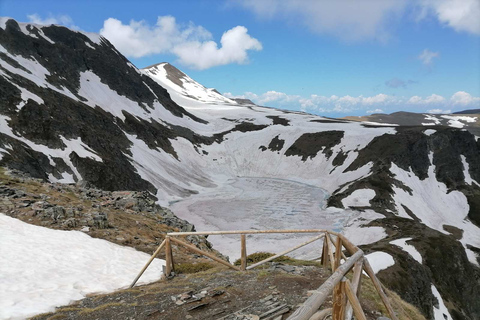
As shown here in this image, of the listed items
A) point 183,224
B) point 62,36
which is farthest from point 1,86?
point 62,36

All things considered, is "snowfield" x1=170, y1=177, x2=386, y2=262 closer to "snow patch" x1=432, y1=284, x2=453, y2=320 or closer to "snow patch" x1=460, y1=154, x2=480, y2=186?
"snow patch" x1=432, y1=284, x2=453, y2=320

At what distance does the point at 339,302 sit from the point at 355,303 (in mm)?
336

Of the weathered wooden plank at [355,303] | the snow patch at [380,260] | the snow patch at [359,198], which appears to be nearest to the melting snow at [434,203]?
the snow patch at [359,198]

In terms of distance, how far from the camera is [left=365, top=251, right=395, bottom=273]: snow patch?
33000 mm

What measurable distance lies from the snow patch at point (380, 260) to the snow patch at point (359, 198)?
25.4 metres

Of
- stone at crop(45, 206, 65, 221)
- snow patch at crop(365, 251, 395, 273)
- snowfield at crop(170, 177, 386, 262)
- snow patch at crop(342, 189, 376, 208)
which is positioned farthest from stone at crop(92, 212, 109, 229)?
snow patch at crop(342, 189, 376, 208)

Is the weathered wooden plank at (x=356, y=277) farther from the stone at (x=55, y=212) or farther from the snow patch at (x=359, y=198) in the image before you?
the snow patch at (x=359, y=198)

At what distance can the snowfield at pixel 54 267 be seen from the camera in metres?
10.4

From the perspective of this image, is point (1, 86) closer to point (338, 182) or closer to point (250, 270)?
point (250, 270)

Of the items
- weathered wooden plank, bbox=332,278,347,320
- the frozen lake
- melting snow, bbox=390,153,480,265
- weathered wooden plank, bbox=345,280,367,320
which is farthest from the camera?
melting snow, bbox=390,153,480,265

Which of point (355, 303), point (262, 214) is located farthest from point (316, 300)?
point (262, 214)

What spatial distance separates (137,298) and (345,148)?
89575 millimetres

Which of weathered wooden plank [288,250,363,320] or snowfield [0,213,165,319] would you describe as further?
snowfield [0,213,165,319]

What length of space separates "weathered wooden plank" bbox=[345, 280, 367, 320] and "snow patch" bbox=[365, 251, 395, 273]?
32829 millimetres
